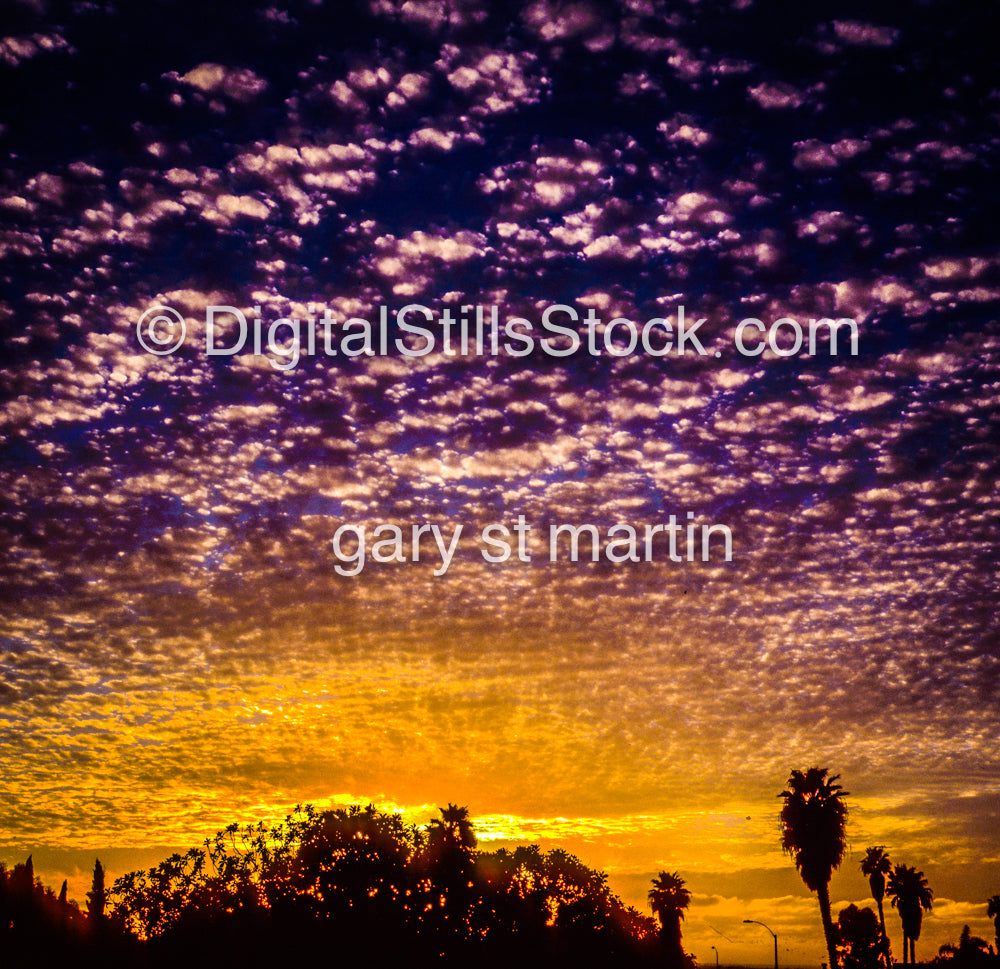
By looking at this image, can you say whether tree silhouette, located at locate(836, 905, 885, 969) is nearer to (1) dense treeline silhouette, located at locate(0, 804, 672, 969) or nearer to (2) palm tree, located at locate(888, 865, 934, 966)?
(2) palm tree, located at locate(888, 865, 934, 966)

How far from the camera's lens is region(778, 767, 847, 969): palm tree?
4738 centimetres

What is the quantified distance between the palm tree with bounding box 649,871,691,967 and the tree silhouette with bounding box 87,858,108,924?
47.6m

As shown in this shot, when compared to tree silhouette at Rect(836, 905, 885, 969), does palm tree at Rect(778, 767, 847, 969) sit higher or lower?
higher

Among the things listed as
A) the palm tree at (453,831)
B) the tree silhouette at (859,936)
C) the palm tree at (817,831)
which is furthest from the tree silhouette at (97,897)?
the tree silhouette at (859,936)

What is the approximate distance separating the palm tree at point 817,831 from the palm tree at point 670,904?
116 ft

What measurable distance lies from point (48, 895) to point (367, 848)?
23.2 meters

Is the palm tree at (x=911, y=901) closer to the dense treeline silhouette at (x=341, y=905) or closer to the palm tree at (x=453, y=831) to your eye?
the dense treeline silhouette at (x=341, y=905)

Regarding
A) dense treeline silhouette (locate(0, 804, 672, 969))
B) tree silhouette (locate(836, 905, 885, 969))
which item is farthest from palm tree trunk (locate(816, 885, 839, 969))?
tree silhouette (locate(836, 905, 885, 969))

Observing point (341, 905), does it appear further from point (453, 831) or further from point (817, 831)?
point (817, 831)

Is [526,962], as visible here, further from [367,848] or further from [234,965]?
[234,965]

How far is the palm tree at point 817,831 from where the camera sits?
47.4 metres

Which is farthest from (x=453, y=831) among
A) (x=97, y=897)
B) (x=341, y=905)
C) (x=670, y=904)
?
(x=670, y=904)

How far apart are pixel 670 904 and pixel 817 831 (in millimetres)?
41820

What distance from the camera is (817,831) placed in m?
47.7
